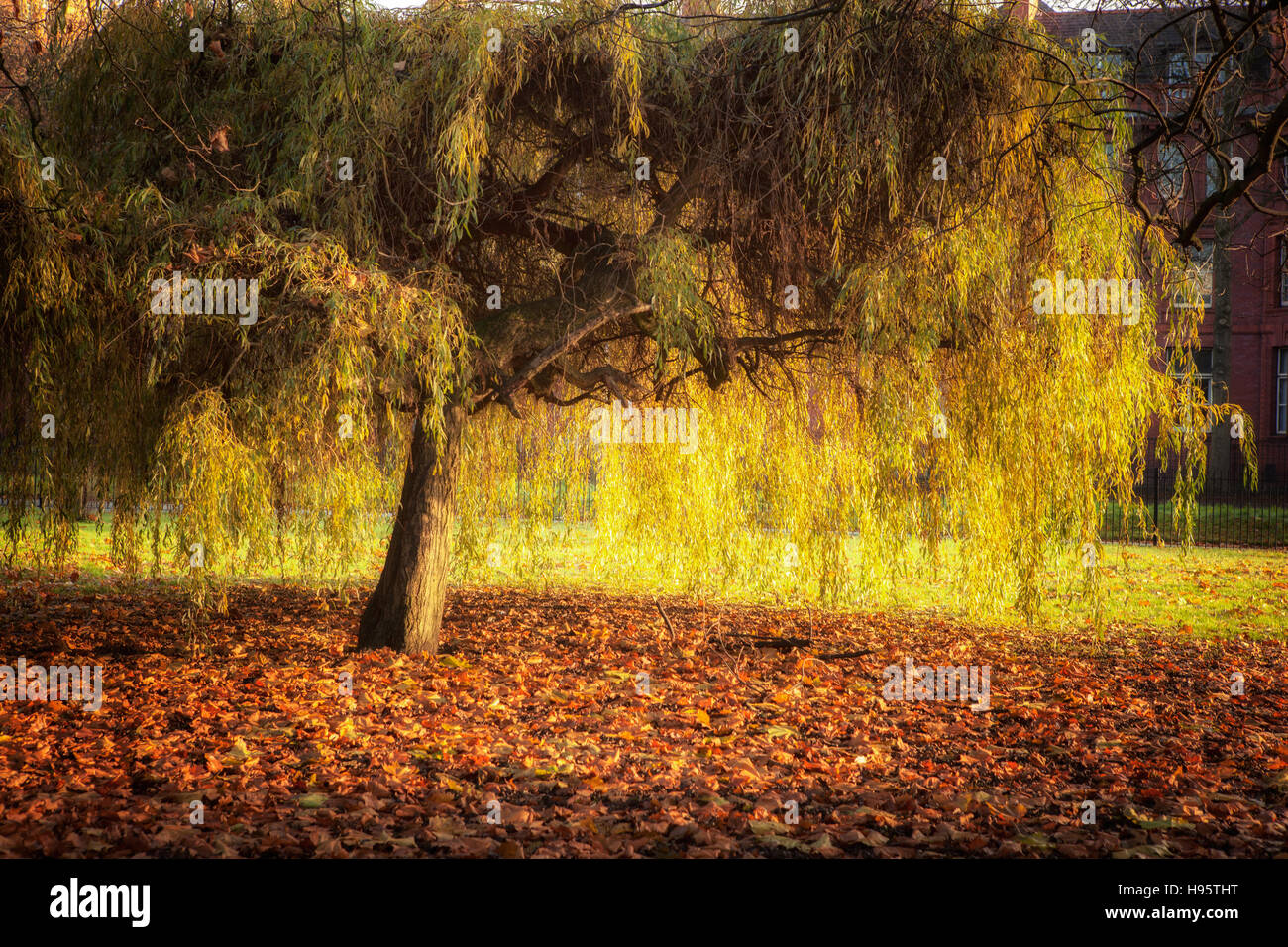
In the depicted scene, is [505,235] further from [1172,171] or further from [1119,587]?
[1119,587]

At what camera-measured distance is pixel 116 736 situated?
5910mm

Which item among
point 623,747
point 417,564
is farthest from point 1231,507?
point 623,747

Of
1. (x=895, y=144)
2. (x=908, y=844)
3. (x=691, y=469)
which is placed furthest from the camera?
(x=691, y=469)

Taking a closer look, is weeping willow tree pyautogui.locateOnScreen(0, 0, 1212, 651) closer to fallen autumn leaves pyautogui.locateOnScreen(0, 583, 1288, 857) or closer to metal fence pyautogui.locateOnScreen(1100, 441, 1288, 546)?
fallen autumn leaves pyautogui.locateOnScreen(0, 583, 1288, 857)

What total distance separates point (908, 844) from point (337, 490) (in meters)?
4.71

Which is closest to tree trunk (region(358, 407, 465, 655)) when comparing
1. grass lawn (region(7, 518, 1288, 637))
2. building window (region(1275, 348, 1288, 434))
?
grass lawn (region(7, 518, 1288, 637))

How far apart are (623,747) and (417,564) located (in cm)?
295

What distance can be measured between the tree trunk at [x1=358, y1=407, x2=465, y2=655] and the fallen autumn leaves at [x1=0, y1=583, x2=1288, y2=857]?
26cm

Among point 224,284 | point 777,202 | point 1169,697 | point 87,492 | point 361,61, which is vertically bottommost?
point 1169,697

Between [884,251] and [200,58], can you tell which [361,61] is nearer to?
[200,58]

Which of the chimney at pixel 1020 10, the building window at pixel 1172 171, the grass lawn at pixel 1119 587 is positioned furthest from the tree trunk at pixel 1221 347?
the chimney at pixel 1020 10

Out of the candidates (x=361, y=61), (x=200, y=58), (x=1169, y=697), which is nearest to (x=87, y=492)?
(x=200, y=58)

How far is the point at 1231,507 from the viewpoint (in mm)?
19500

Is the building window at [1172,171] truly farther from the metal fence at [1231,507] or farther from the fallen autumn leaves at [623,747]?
the metal fence at [1231,507]
